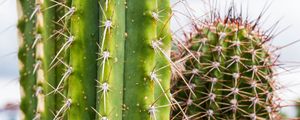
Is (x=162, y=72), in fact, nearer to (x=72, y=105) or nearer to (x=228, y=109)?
(x=72, y=105)

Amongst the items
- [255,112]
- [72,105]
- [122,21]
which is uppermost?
[122,21]

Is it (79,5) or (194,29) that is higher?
(79,5)

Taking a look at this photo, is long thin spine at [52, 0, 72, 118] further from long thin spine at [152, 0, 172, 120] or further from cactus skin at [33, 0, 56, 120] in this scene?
long thin spine at [152, 0, 172, 120]

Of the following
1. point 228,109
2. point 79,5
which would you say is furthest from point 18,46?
point 228,109

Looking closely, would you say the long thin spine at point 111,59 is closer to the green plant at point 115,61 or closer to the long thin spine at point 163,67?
the green plant at point 115,61

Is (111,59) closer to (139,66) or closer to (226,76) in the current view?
(139,66)

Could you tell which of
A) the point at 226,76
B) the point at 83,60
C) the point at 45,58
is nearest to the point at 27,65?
the point at 45,58

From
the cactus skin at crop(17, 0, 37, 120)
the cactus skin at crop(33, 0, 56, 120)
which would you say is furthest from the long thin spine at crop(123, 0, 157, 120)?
the cactus skin at crop(17, 0, 37, 120)
